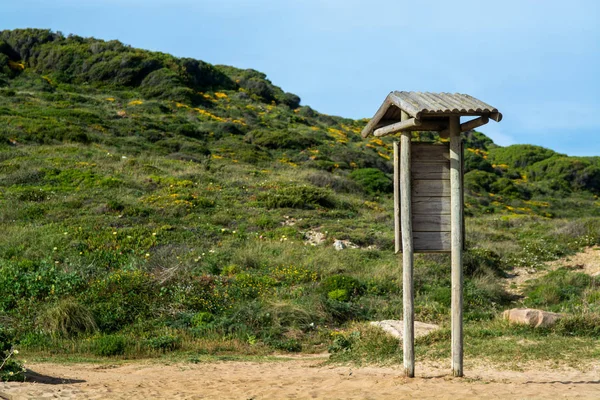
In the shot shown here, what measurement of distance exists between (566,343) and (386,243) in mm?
8292

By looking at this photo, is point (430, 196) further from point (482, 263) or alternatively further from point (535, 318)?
point (482, 263)

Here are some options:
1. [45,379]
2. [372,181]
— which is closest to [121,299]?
[45,379]

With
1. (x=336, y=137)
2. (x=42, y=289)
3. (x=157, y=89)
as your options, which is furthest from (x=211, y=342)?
(x=157, y=89)

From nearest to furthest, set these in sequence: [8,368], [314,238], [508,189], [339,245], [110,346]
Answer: [8,368]
[110,346]
[339,245]
[314,238]
[508,189]

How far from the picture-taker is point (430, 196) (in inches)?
276

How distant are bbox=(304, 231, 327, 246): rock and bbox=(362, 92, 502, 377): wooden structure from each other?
9.02 m

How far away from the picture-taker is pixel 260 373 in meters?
7.79

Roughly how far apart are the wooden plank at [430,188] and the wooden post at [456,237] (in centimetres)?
10

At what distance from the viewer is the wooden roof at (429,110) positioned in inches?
255

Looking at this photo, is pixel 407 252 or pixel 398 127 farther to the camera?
pixel 398 127

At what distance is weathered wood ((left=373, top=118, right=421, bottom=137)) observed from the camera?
666 centimetres

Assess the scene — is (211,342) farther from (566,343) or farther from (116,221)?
(116,221)

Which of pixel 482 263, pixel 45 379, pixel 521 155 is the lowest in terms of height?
pixel 45 379

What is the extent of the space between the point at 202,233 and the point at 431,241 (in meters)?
9.91
